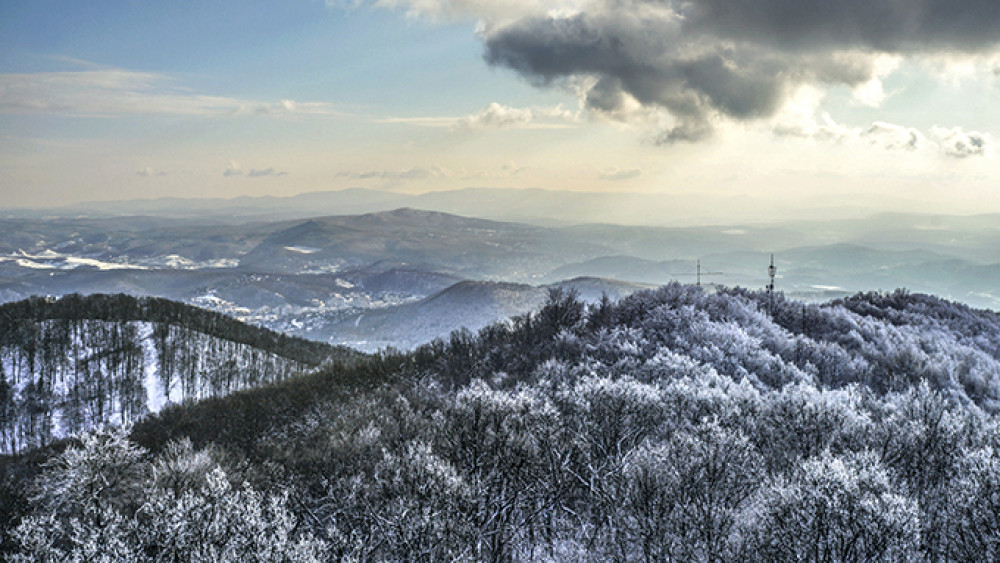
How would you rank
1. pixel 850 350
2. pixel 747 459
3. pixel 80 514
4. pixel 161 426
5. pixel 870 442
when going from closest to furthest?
pixel 747 459
pixel 870 442
pixel 80 514
pixel 850 350
pixel 161 426

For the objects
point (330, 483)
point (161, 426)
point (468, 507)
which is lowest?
point (161, 426)

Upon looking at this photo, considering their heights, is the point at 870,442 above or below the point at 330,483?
above

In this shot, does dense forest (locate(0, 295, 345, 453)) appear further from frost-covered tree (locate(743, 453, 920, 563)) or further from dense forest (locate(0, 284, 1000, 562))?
frost-covered tree (locate(743, 453, 920, 563))

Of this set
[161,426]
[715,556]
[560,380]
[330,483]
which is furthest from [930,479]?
[161,426]

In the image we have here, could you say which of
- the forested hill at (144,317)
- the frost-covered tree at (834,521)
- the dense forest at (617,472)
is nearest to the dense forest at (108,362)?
the forested hill at (144,317)

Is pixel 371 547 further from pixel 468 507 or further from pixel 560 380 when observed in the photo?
pixel 560 380

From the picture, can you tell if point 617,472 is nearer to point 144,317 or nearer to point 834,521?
point 834,521

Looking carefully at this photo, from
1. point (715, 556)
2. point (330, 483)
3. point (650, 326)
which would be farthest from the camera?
point (650, 326)
